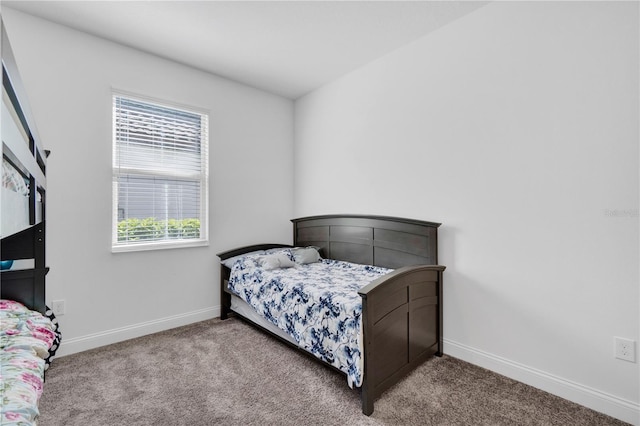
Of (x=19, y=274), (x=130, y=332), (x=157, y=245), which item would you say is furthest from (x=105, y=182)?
(x=130, y=332)

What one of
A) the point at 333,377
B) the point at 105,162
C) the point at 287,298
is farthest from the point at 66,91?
the point at 333,377

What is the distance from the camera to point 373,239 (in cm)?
291

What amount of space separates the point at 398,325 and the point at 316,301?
1.80 feet

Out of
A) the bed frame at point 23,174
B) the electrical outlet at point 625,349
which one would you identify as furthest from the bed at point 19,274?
the electrical outlet at point 625,349

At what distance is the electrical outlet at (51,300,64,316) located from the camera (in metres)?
2.38

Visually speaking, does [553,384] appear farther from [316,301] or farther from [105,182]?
[105,182]

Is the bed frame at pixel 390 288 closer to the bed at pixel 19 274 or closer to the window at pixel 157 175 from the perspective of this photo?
the window at pixel 157 175

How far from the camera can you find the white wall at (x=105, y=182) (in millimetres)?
2371

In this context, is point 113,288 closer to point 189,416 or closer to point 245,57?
point 189,416

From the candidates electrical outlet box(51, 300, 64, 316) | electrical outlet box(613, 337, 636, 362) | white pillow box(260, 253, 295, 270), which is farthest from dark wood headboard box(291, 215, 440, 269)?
electrical outlet box(51, 300, 64, 316)

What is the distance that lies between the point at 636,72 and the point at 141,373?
11.4 ft

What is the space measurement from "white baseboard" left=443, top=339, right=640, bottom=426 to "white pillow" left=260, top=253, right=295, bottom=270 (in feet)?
4.85

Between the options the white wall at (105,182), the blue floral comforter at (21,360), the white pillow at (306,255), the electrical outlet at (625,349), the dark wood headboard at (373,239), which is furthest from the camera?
the white pillow at (306,255)

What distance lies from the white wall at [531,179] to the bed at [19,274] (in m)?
2.40
